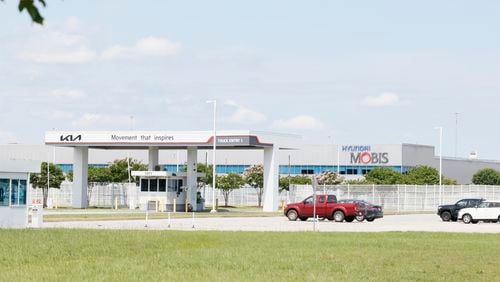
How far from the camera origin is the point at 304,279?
17500 mm

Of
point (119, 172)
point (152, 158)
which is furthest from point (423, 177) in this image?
point (152, 158)

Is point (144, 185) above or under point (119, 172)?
under

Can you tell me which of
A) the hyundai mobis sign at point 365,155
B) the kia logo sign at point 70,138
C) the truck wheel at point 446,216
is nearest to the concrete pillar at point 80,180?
the kia logo sign at point 70,138

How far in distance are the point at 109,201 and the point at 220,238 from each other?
6695cm

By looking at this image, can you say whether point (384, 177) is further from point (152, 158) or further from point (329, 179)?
point (152, 158)

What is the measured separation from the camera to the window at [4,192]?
3808 cm

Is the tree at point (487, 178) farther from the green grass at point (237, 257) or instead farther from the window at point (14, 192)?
the green grass at point (237, 257)

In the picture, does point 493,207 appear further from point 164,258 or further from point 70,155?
point 70,155

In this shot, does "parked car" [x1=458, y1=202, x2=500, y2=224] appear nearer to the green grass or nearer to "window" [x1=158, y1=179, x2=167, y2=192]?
the green grass

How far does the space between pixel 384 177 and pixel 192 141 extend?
115 feet

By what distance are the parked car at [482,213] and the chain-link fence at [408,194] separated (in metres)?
30.7

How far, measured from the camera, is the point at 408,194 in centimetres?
8581

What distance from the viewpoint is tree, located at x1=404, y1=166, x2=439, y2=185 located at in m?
103

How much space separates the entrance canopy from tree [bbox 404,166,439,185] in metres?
28.8
